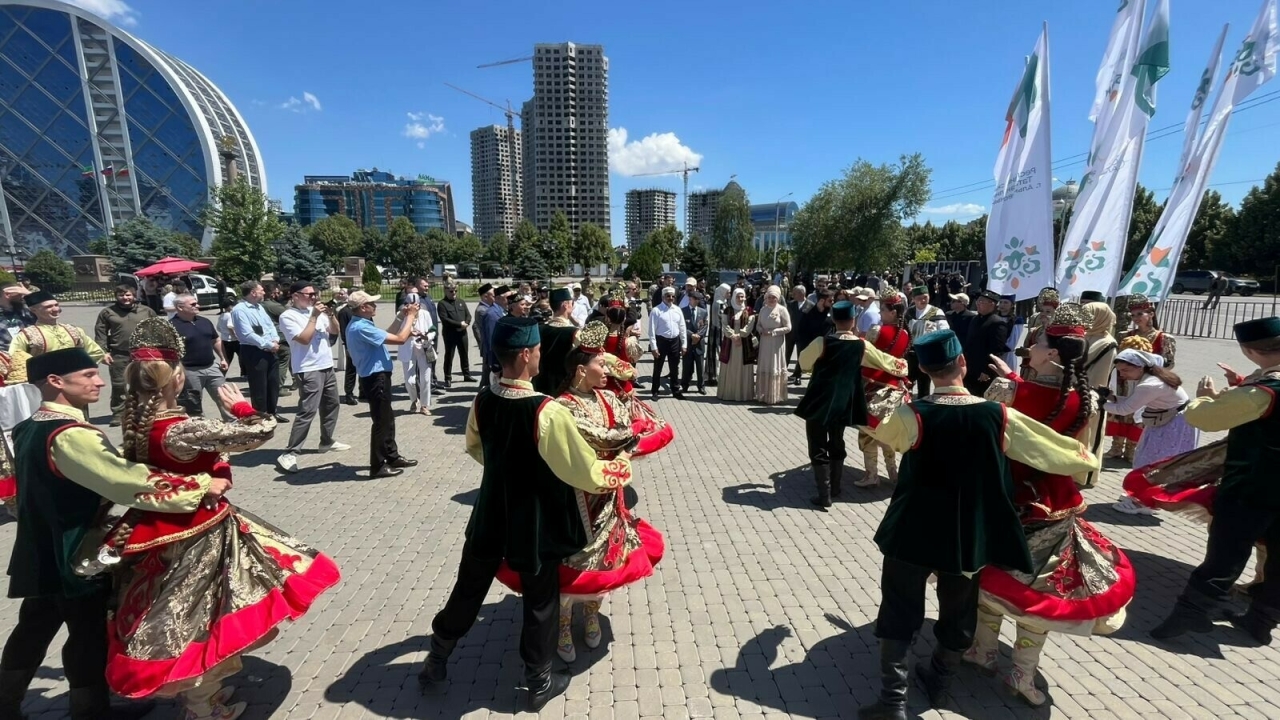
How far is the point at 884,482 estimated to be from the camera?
647 centimetres

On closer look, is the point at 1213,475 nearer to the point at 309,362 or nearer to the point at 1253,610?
the point at 1253,610

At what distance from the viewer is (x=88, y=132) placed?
65.8 m

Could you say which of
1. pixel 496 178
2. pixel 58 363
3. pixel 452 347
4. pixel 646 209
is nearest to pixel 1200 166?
pixel 58 363

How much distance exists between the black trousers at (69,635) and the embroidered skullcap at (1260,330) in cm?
614

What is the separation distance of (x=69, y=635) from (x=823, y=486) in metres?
5.51

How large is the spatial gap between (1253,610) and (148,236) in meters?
54.4

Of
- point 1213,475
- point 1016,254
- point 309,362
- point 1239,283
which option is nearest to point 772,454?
point 1016,254

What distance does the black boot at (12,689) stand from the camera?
104 inches

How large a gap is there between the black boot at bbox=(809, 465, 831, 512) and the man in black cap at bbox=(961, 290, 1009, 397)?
3039 mm

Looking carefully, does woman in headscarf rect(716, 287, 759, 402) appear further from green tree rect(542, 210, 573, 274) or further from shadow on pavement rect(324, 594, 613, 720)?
green tree rect(542, 210, 573, 274)

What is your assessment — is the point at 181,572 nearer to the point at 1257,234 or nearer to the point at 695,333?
the point at 695,333

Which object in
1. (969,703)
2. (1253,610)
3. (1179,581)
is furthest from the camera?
(1179,581)

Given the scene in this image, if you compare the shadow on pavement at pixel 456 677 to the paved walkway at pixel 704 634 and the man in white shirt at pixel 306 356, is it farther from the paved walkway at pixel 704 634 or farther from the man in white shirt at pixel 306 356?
the man in white shirt at pixel 306 356

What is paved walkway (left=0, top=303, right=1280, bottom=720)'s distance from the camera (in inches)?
120
